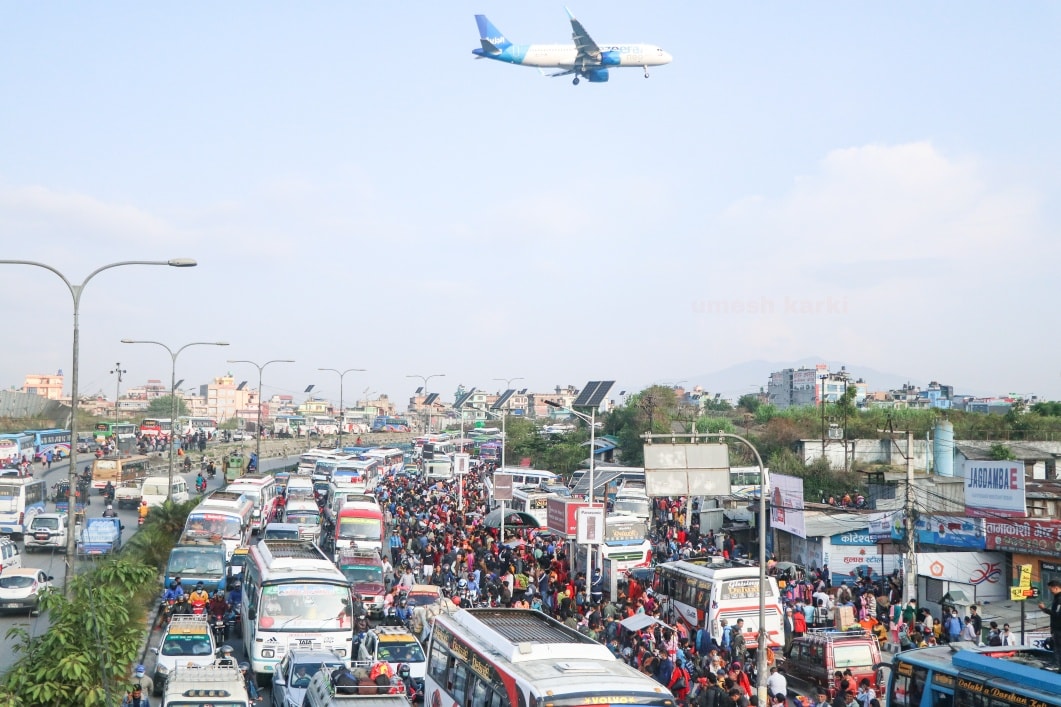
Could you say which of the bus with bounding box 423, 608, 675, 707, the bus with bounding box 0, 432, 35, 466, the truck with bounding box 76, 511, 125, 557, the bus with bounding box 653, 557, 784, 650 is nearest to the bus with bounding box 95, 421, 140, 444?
the bus with bounding box 0, 432, 35, 466

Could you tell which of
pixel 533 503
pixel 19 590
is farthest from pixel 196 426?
pixel 19 590

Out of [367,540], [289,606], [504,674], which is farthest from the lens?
[367,540]

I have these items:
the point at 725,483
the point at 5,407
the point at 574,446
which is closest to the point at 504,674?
the point at 725,483

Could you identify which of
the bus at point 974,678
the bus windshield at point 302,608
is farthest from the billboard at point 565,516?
the bus at point 974,678

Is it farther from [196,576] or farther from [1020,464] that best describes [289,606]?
[1020,464]

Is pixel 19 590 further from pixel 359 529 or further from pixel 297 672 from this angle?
pixel 359 529

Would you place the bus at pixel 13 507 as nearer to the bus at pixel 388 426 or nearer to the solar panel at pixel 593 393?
the solar panel at pixel 593 393

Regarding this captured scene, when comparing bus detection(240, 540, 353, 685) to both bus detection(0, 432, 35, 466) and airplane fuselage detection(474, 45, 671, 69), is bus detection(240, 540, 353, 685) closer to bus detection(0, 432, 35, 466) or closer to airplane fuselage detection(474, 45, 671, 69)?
bus detection(0, 432, 35, 466)
